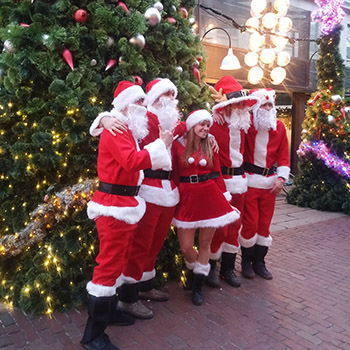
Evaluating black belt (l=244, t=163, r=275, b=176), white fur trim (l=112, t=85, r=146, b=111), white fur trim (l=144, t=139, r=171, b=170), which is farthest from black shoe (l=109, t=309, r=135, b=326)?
black belt (l=244, t=163, r=275, b=176)

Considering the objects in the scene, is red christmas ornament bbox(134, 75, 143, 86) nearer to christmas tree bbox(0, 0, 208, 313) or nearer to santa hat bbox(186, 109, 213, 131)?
christmas tree bbox(0, 0, 208, 313)

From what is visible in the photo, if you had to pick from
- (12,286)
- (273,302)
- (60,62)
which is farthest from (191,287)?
(60,62)

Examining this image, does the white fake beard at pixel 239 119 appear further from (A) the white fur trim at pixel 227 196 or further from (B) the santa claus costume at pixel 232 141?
(A) the white fur trim at pixel 227 196

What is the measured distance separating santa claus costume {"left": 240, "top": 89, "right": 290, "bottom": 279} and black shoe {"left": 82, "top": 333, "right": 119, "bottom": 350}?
2089 millimetres

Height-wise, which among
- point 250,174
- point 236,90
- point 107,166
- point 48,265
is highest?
point 236,90

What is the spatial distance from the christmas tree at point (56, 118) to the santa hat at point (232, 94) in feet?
2.28

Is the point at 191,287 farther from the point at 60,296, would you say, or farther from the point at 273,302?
the point at 60,296

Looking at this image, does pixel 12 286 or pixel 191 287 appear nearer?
pixel 12 286

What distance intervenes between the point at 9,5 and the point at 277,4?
20.3 feet

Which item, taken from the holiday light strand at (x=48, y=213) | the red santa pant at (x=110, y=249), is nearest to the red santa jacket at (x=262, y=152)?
the holiday light strand at (x=48, y=213)

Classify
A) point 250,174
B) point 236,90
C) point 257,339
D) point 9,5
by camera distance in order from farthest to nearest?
point 250,174 < point 236,90 < point 9,5 < point 257,339

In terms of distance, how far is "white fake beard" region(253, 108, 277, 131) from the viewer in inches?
175

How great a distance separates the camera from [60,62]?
146 inches

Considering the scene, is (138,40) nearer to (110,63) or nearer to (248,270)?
(110,63)
